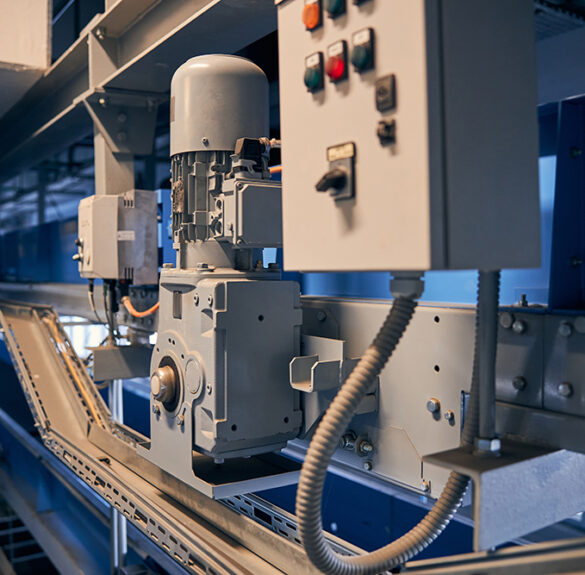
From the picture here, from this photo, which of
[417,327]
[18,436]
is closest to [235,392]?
[417,327]

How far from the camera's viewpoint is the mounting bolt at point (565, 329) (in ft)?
3.94

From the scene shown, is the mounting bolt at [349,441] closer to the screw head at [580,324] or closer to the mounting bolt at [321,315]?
the mounting bolt at [321,315]

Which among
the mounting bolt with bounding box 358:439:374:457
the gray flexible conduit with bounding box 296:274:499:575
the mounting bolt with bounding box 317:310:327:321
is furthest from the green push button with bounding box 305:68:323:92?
the mounting bolt with bounding box 358:439:374:457

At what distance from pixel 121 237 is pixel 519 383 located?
1.97 meters

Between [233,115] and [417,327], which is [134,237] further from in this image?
[417,327]

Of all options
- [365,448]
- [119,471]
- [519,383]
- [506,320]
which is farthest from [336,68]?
[119,471]

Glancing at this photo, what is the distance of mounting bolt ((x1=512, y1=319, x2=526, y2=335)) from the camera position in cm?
128

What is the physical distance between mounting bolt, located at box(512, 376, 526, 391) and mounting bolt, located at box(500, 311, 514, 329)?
111 millimetres

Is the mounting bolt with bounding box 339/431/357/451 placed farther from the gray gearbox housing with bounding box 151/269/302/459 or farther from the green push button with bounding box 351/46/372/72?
the green push button with bounding box 351/46/372/72

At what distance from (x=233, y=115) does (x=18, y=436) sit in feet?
15.4

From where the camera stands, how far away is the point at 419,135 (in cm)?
94

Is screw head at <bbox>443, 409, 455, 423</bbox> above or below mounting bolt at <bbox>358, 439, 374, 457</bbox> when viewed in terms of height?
above

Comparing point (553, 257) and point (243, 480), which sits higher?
point (553, 257)

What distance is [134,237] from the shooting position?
109 inches
